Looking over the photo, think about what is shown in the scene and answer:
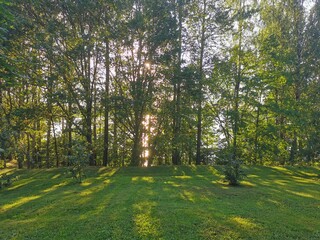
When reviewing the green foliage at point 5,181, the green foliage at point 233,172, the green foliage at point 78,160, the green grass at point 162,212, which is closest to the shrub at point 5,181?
the green foliage at point 5,181

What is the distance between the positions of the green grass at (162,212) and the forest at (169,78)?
3589mm

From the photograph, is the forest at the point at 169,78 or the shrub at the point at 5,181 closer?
the shrub at the point at 5,181

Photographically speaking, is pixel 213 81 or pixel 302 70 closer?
pixel 213 81

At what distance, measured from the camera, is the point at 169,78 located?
1688 cm

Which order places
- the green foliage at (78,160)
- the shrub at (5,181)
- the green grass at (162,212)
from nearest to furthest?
1. the green grass at (162,212)
2. the green foliage at (78,160)
3. the shrub at (5,181)

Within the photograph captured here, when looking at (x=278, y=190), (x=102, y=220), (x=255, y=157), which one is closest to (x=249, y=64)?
(x=255, y=157)

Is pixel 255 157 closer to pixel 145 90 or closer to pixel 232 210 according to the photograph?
pixel 145 90

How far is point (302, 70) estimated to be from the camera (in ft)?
67.6

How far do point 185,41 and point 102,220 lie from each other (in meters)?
15.1

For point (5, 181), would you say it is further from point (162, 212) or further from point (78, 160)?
point (162, 212)

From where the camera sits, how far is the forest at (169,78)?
15.6 m

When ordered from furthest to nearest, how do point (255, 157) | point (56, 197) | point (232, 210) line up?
point (255, 157)
point (56, 197)
point (232, 210)

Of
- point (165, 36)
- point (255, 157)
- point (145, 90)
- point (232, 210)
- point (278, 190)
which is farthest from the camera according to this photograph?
point (255, 157)

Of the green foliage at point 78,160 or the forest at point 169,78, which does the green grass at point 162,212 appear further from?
the forest at point 169,78
